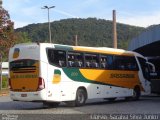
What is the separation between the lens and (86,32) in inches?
4188

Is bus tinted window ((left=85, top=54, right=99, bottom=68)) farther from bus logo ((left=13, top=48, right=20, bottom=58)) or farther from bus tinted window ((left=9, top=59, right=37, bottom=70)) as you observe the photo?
bus logo ((left=13, top=48, right=20, bottom=58))

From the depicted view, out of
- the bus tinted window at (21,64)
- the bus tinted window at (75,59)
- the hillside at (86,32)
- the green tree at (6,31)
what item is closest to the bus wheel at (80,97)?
the bus tinted window at (75,59)

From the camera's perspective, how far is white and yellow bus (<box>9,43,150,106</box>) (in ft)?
70.0

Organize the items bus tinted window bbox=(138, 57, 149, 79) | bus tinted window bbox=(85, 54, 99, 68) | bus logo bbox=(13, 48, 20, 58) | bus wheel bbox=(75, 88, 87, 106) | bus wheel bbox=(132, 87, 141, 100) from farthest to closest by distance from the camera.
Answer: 1. bus tinted window bbox=(138, 57, 149, 79)
2. bus wheel bbox=(132, 87, 141, 100)
3. bus tinted window bbox=(85, 54, 99, 68)
4. bus wheel bbox=(75, 88, 87, 106)
5. bus logo bbox=(13, 48, 20, 58)

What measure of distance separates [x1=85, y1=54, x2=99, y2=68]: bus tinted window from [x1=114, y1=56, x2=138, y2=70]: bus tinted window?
70.8 inches

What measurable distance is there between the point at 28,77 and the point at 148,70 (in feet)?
32.8

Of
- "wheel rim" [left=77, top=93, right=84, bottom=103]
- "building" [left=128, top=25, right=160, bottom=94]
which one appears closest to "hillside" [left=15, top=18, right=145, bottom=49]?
"building" [left=128, top=25, right=160, bottom=94]

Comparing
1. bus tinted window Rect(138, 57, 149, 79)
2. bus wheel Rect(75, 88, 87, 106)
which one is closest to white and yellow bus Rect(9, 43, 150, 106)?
bus wheel Rect(75, 88, 87, 106)

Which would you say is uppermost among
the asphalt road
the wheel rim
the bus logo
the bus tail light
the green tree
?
the green tree

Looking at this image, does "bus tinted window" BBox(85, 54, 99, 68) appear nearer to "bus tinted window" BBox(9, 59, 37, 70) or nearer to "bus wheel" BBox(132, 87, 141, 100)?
"bus tinted window" BBox(9, 59, 37, 70)

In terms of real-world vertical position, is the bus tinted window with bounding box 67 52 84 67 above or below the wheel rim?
above

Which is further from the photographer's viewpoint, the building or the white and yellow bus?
the building

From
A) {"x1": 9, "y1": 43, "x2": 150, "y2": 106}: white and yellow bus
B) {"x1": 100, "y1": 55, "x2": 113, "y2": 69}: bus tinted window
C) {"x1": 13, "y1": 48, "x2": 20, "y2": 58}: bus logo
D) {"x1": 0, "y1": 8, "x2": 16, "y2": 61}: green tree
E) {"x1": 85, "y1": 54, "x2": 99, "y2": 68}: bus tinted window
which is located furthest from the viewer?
{"x1": 0, "y1": 8, "x2": 16, "y2": 61}: green tree

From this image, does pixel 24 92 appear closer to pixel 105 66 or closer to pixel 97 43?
pixel 105 66
